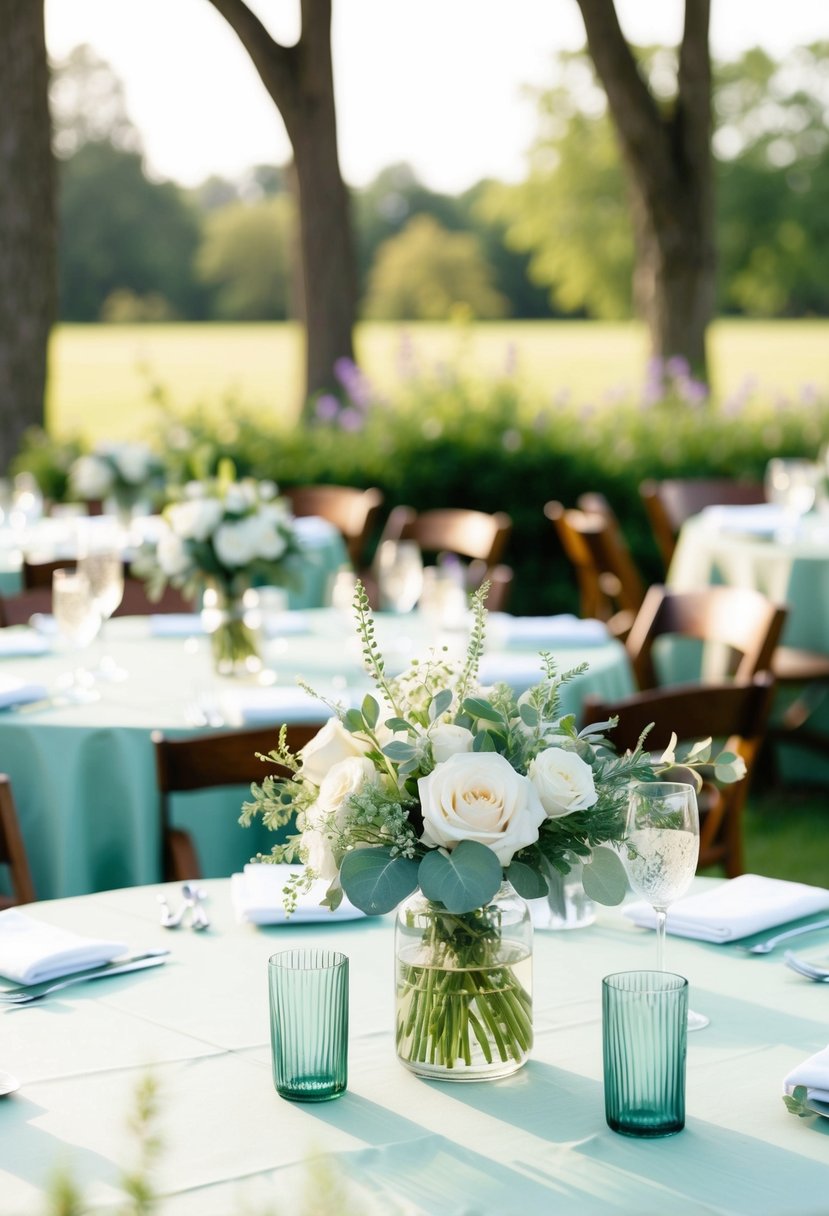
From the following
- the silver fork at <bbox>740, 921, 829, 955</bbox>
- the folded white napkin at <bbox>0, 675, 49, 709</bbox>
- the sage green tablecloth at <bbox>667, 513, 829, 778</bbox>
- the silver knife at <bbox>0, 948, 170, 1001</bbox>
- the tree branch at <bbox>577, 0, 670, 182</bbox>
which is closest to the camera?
the silver knife at <bbox>0, 948, 170, 1001</bbox>

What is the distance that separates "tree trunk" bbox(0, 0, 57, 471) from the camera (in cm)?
916

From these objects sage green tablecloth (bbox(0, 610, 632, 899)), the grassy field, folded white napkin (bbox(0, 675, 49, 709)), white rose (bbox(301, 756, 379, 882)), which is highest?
the grassy field

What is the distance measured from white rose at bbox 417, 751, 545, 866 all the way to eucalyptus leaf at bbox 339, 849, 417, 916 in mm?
49

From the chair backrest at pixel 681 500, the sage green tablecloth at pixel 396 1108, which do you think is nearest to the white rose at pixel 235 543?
the sage green tablecloth at pixel 396 1108

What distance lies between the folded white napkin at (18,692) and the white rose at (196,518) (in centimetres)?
53

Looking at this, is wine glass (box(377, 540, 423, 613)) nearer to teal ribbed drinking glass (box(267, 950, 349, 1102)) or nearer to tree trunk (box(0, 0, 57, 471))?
teal ribbed drinking glass (box(267, 950, 349, 1102))

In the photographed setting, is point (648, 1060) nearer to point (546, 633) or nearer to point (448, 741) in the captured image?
point (448, 741)

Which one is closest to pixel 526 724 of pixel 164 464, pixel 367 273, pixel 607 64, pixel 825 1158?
pixel 825 1158

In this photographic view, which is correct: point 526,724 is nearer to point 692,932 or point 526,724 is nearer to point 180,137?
point 692,932

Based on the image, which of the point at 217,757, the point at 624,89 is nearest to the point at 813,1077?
the point at 217,757

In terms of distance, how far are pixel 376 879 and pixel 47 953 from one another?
611mm

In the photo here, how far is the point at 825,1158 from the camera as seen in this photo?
1561 millimetres

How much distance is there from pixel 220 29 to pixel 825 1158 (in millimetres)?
10924

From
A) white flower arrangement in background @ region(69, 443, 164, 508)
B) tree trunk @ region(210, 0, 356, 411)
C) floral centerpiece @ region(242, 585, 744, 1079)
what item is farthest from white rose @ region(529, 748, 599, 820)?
tree trunk @ region(210, 0, 356, 411)
